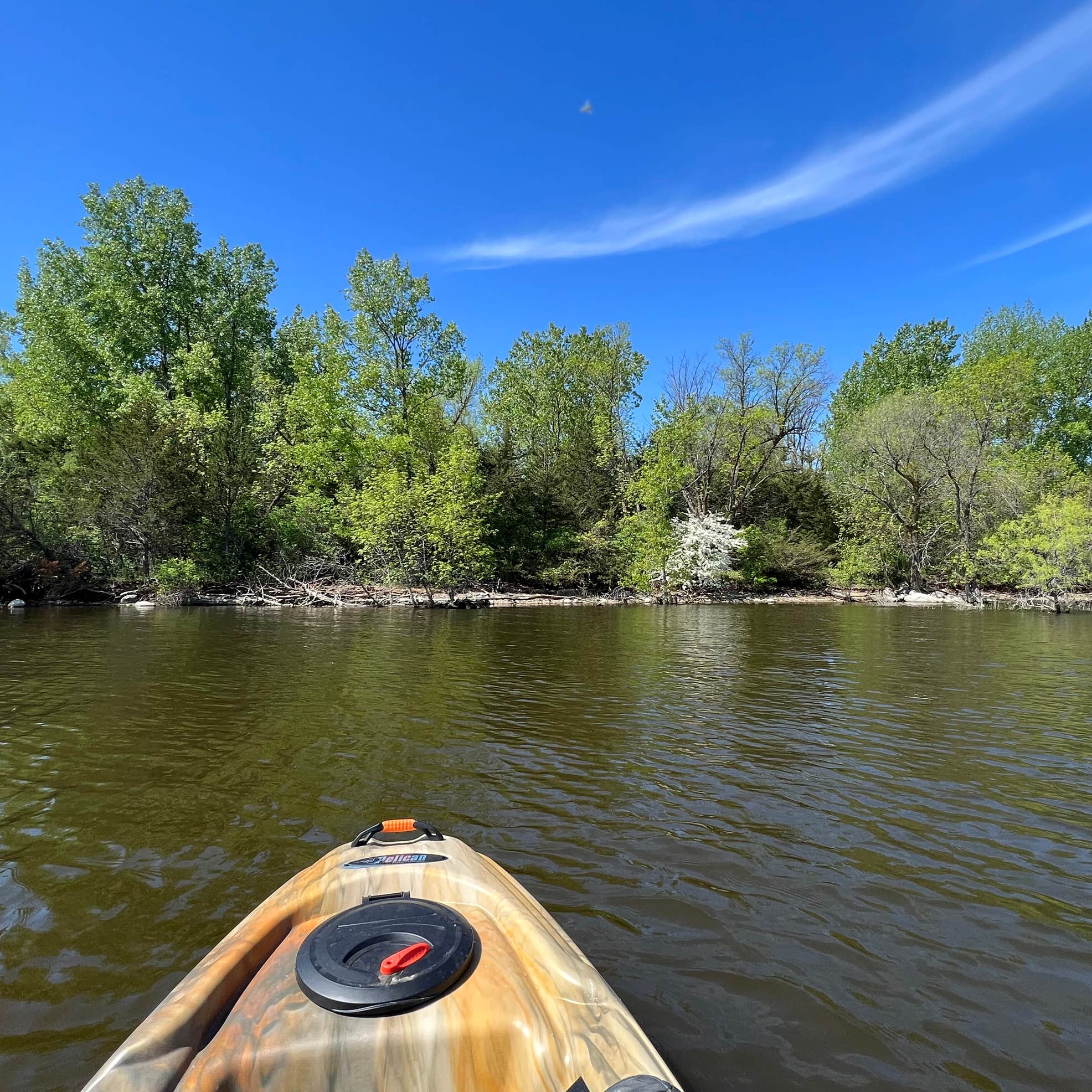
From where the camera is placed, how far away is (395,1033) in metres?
2.35

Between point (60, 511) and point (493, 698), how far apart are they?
2636cm

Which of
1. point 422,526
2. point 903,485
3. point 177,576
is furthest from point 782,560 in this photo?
point 177,576

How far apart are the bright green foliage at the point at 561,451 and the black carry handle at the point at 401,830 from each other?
2897 cm

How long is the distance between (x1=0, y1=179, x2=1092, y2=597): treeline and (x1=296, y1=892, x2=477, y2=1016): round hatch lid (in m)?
24.4

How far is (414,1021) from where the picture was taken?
94.4 inches

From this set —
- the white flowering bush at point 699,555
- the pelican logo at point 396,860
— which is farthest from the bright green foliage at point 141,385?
the pelican logo at point 396,860

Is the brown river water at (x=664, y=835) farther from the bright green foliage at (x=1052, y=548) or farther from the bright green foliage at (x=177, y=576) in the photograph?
the bright green foliage at (x=1052, y=548)


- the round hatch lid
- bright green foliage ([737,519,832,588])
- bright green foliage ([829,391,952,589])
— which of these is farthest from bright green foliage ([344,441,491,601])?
the round hatch lid

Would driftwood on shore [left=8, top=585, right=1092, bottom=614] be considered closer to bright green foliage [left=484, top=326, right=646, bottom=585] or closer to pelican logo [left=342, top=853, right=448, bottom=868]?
bright green foliage [left=484, top=326, right=646, bottom=585]

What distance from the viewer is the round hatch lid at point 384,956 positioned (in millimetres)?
2428

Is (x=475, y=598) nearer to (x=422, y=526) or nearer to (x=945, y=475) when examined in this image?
(x=422, y=526)

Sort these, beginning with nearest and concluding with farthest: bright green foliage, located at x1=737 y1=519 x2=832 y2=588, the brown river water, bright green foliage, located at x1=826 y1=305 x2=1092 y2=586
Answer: the brown river water < bright green foliage, located at x1=826 y1=305 x2=1092 y2=586 < bright green foliage, located at x1=737 y1=519 x2=832 y2=588

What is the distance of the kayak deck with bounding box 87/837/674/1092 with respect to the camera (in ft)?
6.88

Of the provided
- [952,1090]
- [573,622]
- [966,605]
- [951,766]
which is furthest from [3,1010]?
[966,605]
